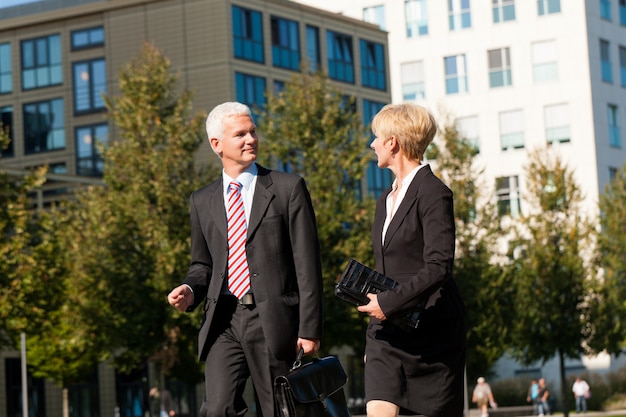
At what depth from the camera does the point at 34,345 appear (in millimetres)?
46281

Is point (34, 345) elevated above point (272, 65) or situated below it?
below

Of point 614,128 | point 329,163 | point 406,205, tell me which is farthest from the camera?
point 614,128

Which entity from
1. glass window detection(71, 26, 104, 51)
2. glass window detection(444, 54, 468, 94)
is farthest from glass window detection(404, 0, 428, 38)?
glass window detection(71, 26, 104, 51)

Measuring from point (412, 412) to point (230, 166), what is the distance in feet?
6.42

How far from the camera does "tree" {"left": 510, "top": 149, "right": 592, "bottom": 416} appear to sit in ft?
144

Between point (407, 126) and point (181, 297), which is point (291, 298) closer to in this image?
point (181, 297)

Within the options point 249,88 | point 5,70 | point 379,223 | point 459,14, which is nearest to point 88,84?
point 5,70

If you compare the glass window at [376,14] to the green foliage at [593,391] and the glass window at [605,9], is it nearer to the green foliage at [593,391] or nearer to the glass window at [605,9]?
the glass window at [605,9]

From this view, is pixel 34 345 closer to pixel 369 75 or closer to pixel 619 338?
pixel 619 338

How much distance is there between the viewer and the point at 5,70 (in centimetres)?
6372

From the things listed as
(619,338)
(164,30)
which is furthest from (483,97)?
(619,338)

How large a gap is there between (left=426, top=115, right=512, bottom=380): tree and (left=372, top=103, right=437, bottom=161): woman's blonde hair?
3448 centimetres

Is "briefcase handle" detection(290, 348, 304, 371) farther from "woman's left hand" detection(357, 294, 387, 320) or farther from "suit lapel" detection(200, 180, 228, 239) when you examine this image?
"woman's left hand" detection(357, 294, 387, 320)

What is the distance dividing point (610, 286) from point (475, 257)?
189 inches
